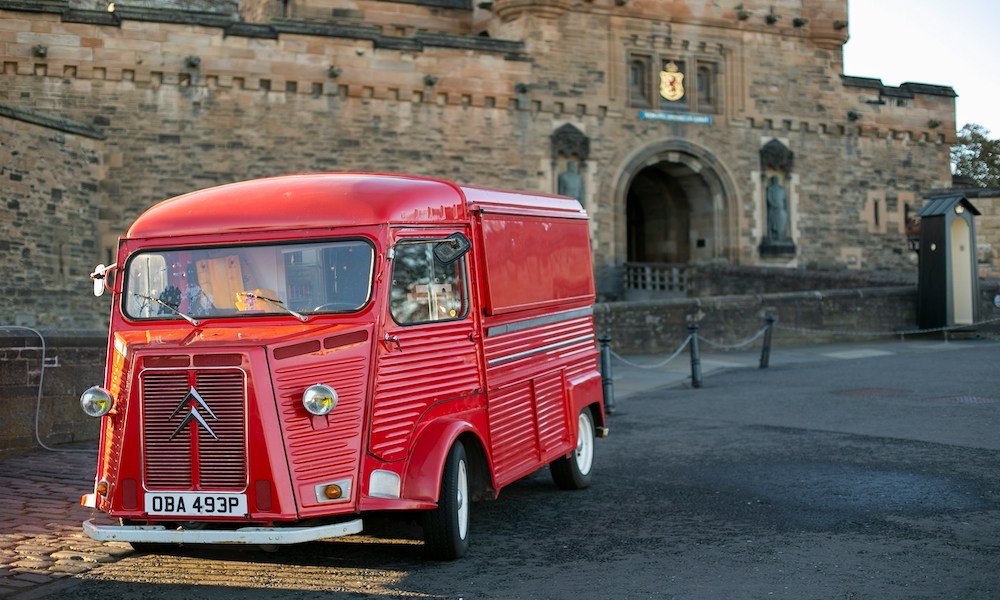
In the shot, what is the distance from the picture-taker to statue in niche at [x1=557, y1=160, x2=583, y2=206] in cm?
3222

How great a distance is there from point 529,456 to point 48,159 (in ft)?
63.1

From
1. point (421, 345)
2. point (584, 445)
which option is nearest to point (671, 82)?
point (584, 445)

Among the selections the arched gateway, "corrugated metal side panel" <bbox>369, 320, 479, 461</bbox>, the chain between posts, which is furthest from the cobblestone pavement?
the arched gateway

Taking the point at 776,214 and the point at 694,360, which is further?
the point at 776,214

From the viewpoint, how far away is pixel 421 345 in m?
7.22

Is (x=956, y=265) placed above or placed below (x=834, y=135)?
below

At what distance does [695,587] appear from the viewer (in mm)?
6293

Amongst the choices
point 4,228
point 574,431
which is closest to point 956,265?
point 574,431

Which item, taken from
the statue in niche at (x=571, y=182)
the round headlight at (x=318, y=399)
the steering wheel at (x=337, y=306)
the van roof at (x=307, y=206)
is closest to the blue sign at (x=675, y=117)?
the statue in niche at (x=571, y=182)

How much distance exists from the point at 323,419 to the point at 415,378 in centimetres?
74

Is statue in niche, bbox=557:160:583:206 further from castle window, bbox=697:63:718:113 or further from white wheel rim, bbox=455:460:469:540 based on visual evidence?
white wheel rim, bbox=455:460:469:540

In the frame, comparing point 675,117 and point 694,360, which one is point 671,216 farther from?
point 694,360

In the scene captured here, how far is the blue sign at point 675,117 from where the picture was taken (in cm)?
3375

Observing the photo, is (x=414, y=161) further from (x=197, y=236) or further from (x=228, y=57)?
(x=197, y=236)
